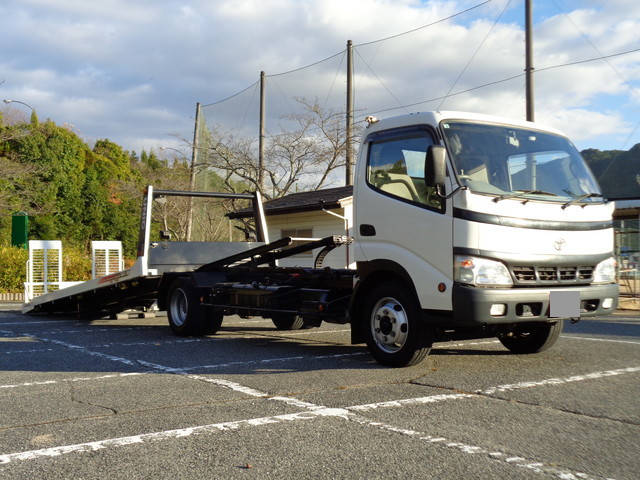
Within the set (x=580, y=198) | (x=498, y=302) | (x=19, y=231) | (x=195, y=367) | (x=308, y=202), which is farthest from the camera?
(x=19, y=231)

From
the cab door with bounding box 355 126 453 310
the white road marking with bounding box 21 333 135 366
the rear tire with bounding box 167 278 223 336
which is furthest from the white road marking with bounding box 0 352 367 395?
the rear tire with bounding box 167 278 223 336

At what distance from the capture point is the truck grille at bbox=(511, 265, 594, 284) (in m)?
6.22

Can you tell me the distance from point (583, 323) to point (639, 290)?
6.92 m

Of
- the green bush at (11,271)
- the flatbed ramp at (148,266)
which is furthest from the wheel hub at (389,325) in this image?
the green bush at (11,271)

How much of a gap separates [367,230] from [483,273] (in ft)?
5.03

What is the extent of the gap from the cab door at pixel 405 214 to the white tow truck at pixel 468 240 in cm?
1

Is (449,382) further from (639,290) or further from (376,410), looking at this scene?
(639,290)

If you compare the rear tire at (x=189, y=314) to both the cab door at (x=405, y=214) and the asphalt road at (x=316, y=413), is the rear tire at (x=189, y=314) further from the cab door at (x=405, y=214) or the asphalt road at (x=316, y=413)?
the cab door at (x=405, y=214)

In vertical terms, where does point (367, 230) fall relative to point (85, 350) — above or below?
above

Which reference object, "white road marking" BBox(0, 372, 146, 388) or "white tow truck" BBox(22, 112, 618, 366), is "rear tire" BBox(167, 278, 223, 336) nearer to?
"white tow truck" BBox(22, 112, 618, 366)

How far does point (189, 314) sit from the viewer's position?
9672 millimetres

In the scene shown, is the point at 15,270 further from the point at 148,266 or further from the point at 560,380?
the point at 560,380

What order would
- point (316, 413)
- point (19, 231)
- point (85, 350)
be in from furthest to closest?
point (19, 231)
point (85, 350)
point (316, 413)

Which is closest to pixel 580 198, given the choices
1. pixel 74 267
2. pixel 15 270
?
pixel 15 270
